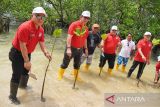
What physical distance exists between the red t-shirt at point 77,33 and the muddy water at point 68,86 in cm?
117

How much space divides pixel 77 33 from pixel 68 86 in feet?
4.89

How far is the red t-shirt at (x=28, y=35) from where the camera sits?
6905mm

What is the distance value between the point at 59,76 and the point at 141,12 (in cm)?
1011

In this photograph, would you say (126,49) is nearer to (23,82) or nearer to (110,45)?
(110,45)

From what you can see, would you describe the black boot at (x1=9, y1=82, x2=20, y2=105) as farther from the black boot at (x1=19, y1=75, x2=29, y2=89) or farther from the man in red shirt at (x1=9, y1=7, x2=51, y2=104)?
the black boot at (x1=19, y1=75, x2=29, y2=89)

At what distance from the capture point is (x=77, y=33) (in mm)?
9484

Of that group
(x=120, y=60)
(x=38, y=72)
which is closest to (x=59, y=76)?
(x=38, y=72)

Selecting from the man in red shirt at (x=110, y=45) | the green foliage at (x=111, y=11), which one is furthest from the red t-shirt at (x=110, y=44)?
the green foliage at (x=111, y=11)

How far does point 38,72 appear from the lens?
10852 millimetres

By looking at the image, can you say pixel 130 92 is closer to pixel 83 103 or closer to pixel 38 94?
pixel 83 103

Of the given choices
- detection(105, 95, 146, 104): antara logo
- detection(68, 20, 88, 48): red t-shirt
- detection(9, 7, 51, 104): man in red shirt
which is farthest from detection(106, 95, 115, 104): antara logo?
detection(9, 7, 51, 104): man in red shirt

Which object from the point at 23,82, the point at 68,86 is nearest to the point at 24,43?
the point at 23,82

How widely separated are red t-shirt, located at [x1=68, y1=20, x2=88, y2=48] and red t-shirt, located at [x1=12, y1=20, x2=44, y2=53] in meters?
1.97

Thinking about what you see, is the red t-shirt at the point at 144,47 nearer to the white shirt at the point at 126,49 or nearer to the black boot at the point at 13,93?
the white shirt at the point at 126,49
